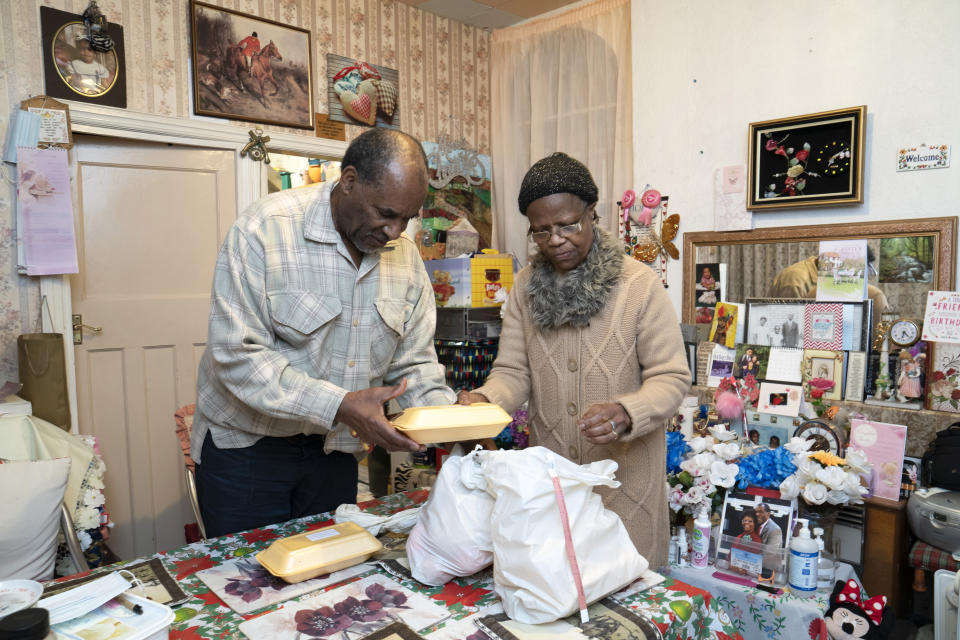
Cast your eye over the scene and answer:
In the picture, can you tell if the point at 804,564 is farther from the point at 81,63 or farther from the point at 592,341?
the point at 81,63

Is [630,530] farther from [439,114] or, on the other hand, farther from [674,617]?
[439,114]

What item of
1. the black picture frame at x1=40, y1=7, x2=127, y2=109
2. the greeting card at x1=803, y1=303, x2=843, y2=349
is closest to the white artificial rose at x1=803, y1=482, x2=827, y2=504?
the greeting card at x1=803, y1=303, x2=843, y2=349

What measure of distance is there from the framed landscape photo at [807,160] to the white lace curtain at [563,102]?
787mm

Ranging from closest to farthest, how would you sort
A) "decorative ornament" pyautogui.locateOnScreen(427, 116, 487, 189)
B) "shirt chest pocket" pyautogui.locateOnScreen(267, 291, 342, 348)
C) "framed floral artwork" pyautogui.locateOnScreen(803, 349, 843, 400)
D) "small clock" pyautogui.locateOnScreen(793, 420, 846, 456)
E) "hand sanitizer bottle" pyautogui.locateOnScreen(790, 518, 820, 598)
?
1. "shirt chest pocket" pyautogui.locateOnScreen(267, 291, 342, 348)
2. "hand sanitizer bottle" pyautogui.locateOnScreen(790, 518, 820, 598)
3. "small clock" pyautogui.locateOnScreen(793, 420, 846, 456)
4. "framed floral artwork" pyautogui.locateOnScreen(803, 349, 843, 400)
5. "decorative ornament" pyautogui.locateOnScreen(427, 116, 487, 189)

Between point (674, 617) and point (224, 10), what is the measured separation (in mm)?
3427

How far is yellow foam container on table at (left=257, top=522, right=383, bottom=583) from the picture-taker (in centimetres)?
124

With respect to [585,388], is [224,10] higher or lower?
higher

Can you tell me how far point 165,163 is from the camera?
3.31m

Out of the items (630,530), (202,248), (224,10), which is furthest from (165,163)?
(630,530)

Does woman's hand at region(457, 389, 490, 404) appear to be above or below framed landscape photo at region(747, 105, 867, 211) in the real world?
below

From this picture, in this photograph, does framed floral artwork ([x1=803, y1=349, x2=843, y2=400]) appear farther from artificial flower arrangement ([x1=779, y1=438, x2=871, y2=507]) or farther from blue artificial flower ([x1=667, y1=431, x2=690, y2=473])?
blue artificial flower ([x1=667, y1=431, x2=690, y2=473])

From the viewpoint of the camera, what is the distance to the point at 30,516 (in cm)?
185

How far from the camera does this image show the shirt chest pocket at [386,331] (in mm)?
1719

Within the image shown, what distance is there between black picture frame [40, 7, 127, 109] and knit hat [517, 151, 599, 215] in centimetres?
237
